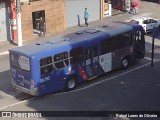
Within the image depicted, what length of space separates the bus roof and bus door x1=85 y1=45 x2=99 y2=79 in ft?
1.57

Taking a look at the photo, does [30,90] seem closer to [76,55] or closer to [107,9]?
[76,55]

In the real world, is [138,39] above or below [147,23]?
above

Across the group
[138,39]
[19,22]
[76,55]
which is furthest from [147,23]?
[76,55]

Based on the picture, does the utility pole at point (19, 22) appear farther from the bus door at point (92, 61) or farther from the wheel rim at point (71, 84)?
the wheel rim at point (71, 84)

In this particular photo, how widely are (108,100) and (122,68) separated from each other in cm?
533

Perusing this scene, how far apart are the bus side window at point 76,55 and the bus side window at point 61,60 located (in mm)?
392

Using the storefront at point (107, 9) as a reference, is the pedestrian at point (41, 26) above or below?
below

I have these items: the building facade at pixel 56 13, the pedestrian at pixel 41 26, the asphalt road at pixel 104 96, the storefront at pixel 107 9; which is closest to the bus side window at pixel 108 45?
the asphalt road at pixel 104 96

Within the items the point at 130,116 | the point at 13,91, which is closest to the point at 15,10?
the point at 13,91

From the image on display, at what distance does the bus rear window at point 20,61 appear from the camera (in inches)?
907

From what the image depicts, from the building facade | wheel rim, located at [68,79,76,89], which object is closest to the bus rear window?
wheel rim, located at [68,79,76,89]

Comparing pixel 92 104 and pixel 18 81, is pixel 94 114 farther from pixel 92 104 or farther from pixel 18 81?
pixel 18 81

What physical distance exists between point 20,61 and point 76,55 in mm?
3308

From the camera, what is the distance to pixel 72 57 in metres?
24.7
